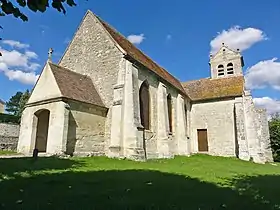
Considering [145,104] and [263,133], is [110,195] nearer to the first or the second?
[145,104]

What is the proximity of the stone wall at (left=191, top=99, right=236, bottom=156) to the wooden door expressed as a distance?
0.32 m

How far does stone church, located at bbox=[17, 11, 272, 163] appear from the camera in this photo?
15.2 m

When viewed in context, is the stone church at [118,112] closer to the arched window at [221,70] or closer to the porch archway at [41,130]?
the porch archway at [41,130]

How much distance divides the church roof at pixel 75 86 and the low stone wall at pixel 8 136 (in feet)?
39.0

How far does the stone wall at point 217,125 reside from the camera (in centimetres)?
2537

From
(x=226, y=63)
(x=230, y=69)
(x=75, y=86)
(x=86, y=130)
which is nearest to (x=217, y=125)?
(x=230, y=69)

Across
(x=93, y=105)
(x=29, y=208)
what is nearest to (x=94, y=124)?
(x=93, y=105)

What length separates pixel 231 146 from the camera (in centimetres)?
2514

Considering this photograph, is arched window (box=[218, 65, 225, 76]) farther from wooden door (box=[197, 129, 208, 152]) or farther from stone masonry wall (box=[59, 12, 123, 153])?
stone masonry wall (box=[59, 12, 123, 153])

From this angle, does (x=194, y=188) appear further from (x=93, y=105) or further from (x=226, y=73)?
(x=226, y=73)

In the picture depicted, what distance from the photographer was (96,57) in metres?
19.0

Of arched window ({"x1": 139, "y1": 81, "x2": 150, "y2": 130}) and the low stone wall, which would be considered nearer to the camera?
arched window ({"x1": 139, "y1": 81, "x2": 150, "y2": 130})

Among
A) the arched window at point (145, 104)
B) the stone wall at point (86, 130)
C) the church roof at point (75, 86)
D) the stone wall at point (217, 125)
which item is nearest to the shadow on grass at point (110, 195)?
the stone wall at point (86, 130)

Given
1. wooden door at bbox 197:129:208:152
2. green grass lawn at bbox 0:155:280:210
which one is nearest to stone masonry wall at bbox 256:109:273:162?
wooden door at bbox 197:129:208:152
